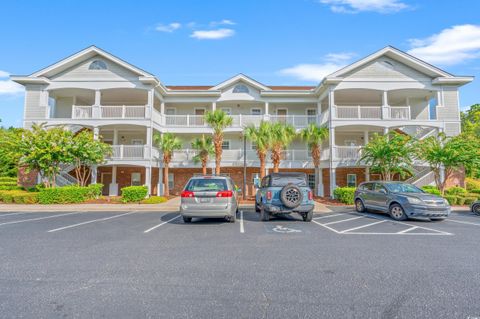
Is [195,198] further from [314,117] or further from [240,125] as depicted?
[314,117]

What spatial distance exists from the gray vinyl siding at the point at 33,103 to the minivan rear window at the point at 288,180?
20.8 m

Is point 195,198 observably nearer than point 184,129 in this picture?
Yes

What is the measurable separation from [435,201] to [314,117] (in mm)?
13613

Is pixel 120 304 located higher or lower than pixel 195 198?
lower

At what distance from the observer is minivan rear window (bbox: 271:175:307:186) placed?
10281 mm

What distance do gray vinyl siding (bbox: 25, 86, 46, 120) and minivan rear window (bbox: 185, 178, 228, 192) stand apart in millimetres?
18758

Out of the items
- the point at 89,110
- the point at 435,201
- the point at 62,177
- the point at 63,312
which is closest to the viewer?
the point at 63,312

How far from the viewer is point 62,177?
63.7ft

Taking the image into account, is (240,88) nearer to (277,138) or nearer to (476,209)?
(277,138)

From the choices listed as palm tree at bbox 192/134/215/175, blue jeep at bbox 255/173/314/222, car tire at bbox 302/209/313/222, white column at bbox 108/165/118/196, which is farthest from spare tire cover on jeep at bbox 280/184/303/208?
white column at bbox 108/165/118/196

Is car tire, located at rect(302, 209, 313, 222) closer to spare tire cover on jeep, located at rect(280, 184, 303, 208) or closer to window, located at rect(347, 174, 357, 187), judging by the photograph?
spare tire cover on jeep, located at rect(280, 184, 303, 208)

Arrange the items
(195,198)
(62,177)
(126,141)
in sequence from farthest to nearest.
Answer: (126,141) → (62,177) → (195,198)

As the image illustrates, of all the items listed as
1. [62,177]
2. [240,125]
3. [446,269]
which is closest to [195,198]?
[446,269]

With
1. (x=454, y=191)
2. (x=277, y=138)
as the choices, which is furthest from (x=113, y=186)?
(x=454, y=191)
